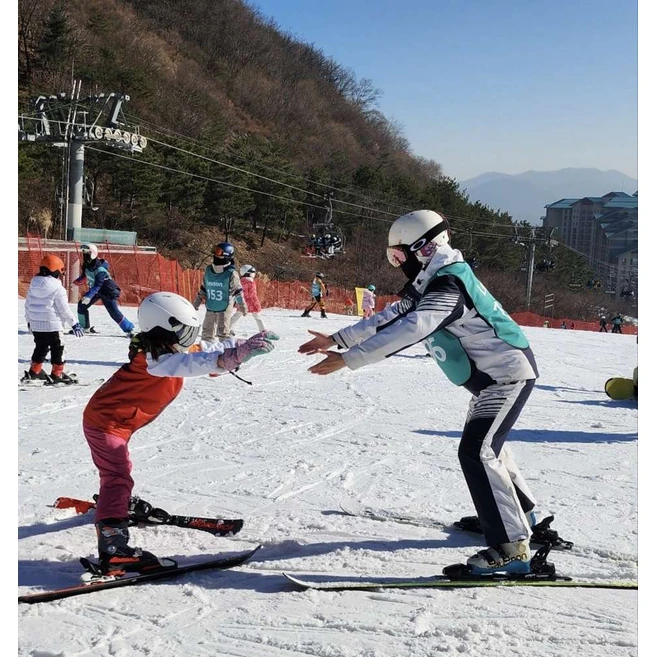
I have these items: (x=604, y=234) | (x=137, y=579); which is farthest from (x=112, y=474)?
(x=604, y=234)

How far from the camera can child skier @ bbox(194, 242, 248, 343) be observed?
11.2 metres

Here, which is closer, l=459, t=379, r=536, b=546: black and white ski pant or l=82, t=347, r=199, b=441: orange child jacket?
l=459, t=379, r=536, b=546: black and white ski pant

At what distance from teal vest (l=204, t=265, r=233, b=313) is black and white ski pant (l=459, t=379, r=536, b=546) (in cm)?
781

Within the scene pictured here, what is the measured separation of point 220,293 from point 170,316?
7626 millimetres

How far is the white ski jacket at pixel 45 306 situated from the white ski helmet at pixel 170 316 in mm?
5789

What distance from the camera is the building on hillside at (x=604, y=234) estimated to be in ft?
168

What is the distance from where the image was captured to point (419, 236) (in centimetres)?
385

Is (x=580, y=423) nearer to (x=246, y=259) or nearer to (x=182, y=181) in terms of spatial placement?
(x=182, y=181)

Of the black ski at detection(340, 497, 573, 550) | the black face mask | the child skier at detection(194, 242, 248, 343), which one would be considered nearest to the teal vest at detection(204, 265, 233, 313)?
the child skier at detection(194, 242, 248, 343)

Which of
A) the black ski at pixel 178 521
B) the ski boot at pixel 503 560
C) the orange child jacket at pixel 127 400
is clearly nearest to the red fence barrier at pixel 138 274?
the black ski at pixel 178 521

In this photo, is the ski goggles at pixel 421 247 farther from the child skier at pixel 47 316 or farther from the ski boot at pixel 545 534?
the child skier at pixel 47 316

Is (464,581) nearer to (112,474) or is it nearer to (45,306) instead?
(112,474)

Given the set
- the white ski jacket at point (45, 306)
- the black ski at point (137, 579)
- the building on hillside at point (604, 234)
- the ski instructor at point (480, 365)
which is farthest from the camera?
the building on hillside at point (604, 234)

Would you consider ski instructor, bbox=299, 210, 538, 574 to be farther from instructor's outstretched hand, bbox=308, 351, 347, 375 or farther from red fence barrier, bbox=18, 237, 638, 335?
red fence barrier, bbox=18, 237, 638, 335
